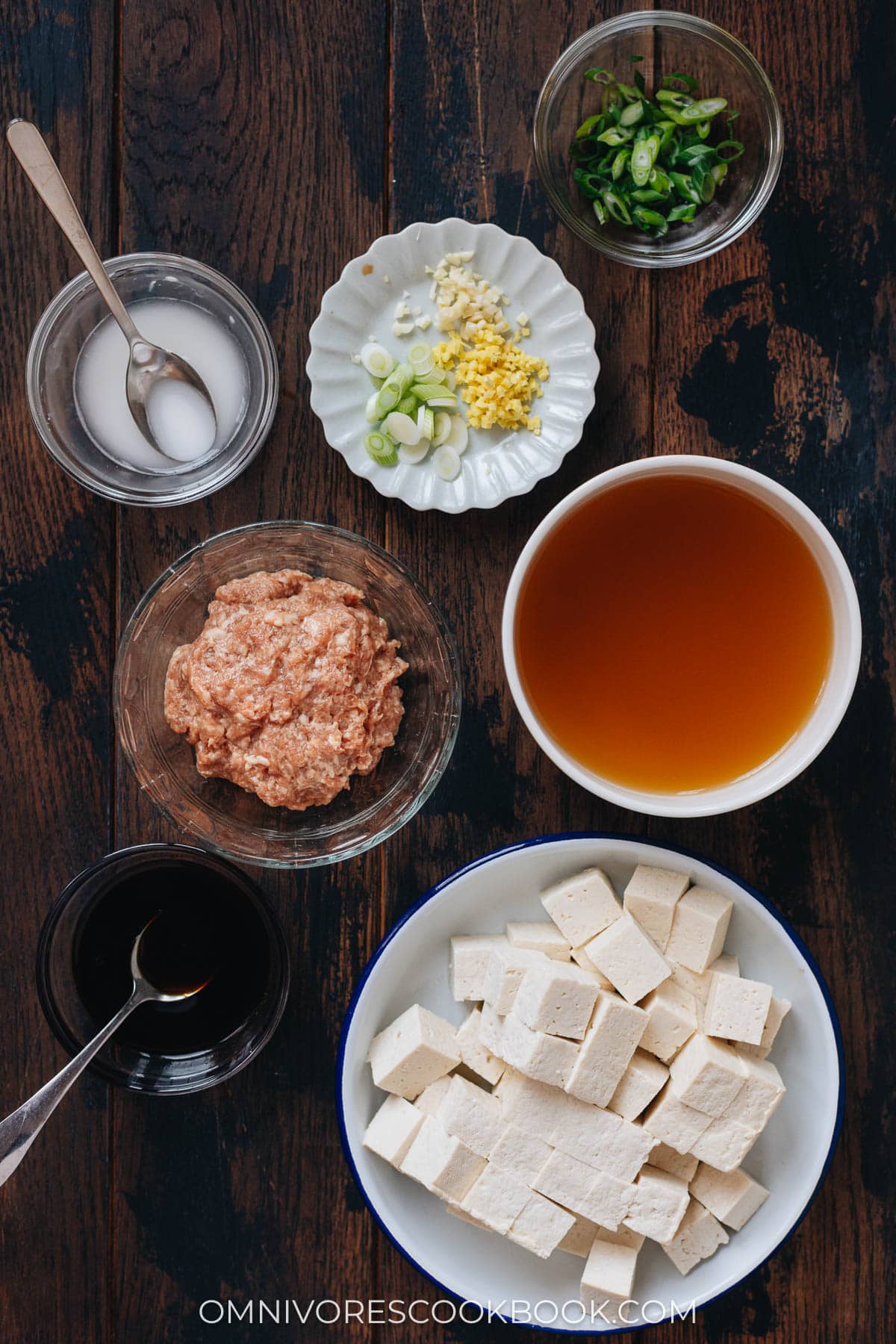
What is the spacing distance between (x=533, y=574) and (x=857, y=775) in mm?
578

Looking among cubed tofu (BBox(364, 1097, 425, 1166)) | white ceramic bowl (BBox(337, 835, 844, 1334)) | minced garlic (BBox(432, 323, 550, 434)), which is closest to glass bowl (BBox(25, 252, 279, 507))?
minced garlic (BBox(432, 323, 550, 434))

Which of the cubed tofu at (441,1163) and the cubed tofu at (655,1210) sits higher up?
the cubed tofu at (441,1163)

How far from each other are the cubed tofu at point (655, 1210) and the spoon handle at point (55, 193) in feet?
4.27

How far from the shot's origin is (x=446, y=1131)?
1.29m

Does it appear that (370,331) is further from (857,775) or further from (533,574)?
(857,775)

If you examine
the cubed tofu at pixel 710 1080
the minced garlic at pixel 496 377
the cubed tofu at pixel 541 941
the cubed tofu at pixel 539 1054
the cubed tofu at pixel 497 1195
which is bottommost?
the cubed tofu at pixel 497 1195

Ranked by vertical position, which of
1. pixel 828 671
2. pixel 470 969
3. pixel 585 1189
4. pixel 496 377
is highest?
pixel 496 377

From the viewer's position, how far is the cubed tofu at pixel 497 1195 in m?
1.29

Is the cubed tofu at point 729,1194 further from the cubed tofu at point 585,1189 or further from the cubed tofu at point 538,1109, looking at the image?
the cubed tofu at point 538,1109

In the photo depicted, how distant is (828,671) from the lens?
1232mm

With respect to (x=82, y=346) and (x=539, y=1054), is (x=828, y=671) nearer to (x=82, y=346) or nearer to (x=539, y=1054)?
(x=539, y=1054)

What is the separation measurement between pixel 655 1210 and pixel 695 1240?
0.31 feet

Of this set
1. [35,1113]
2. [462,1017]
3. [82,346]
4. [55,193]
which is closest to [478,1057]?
[462,1017]

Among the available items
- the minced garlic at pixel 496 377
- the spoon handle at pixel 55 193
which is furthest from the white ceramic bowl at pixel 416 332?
the spoon handle at pixel 55 193
